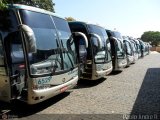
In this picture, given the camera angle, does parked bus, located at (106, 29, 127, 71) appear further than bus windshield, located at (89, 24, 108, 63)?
Yes

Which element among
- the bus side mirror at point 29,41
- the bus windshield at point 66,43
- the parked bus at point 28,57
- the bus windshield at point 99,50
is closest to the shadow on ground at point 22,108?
the parked bus at point 28,57

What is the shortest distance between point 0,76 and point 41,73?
41.7 inches

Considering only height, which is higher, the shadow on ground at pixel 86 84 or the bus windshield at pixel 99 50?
the bus windshield at pixel 99 50

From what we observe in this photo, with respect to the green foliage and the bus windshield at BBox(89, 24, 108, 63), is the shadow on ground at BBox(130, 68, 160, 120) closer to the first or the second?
the bus windshield at BBox(89, 24, 108, 63)

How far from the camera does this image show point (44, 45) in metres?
7.86

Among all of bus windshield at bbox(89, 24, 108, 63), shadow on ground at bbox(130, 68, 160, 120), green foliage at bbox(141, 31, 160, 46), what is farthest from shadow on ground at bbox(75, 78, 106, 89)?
green foliage at bbox(141, 31, 160, 46)

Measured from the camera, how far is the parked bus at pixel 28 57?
7148 millimetres

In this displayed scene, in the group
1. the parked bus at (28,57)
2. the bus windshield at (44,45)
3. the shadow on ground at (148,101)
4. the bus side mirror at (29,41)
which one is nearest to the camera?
the bus side mirror at (29,41)

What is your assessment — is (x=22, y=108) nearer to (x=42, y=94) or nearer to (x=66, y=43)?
(x=42, y=94)

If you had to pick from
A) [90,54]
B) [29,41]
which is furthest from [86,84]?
[29,41]

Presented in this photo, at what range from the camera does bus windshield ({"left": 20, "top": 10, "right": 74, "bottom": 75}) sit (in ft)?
24.4

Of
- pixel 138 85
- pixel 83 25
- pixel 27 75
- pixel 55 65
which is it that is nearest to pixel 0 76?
pixel 27 75

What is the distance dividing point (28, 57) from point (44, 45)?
0.85m

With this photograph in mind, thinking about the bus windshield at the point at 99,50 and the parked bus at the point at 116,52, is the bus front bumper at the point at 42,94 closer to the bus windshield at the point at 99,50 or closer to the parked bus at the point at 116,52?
the bus windshield at the point at 99,50
